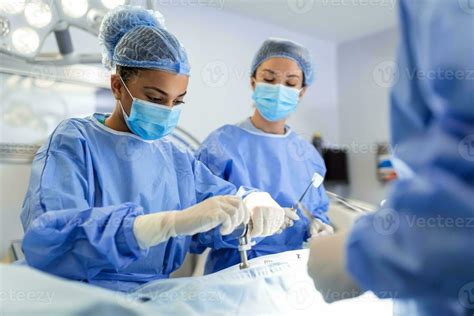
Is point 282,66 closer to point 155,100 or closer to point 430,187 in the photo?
point 155,100

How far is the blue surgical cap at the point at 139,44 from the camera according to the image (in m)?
1.29

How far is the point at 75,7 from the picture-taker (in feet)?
5.93

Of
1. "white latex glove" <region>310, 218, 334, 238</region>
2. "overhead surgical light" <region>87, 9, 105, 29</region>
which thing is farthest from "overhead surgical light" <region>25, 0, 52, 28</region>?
"white latex glove" <region>310, 218, 334, 238</region>

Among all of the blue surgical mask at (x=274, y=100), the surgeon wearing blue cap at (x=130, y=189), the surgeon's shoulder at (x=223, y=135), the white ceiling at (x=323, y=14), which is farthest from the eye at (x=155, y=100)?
the white ceiling at (x=323, y=14)

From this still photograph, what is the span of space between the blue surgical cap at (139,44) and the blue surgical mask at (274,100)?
18.9 inches

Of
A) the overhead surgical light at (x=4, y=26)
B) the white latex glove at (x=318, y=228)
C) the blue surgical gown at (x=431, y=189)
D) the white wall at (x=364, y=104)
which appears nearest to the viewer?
the blue surgical gown at (x=431, y=189)

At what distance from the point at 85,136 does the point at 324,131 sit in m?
2.93

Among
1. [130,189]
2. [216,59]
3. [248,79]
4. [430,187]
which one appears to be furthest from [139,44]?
[248,79]

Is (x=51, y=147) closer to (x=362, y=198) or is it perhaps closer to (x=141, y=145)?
(x=141, y=145)

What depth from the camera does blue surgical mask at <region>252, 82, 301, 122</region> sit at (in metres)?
1.76

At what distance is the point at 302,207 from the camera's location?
62.7 inches

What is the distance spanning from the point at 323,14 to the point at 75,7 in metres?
2.07

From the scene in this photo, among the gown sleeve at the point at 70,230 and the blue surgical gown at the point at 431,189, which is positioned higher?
the blue surgical gown at the point at 431,189

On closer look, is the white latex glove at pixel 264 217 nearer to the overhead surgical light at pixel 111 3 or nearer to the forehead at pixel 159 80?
the forehead at pixel 159 80
